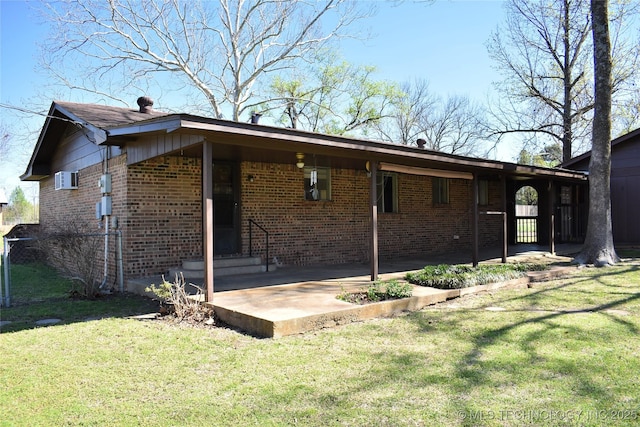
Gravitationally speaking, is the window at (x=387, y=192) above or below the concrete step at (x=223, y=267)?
above

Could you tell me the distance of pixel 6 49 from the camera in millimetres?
12062

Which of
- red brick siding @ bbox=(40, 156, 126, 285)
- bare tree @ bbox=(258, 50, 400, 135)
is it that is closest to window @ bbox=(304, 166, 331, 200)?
red brick siding @ bbox=(40, 156, 126, 285)

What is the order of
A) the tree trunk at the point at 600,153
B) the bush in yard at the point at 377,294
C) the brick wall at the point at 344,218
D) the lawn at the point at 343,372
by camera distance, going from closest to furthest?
the lawn at the point at 343,372 → the bush in yard at the point at 377,294 → the brick wall at the point at 344,218 → the tree trunk at the point at 600,153

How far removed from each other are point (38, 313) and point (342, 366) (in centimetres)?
497

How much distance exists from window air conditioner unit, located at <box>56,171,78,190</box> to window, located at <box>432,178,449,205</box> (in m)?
9.66

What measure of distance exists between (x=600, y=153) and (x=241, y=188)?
8224mm

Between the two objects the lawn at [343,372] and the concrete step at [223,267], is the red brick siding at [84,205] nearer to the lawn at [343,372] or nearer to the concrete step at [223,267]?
the concrete step at [223,267]

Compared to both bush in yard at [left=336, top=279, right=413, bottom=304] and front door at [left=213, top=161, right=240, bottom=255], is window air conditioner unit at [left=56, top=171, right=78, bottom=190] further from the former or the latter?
bush in yard at [left=336, top=279, right=413, bottom=304]

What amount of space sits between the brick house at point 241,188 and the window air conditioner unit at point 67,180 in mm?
23

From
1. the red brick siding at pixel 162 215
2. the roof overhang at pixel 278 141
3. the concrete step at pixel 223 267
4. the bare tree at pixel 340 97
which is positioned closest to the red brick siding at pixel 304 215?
the concrete step at pixel 223 267

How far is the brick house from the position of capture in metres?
6.75

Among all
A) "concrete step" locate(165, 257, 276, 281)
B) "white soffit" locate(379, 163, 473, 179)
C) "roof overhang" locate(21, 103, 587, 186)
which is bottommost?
"concrete step" locate(165, 257, 276, 281)

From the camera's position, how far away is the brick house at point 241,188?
675 cm

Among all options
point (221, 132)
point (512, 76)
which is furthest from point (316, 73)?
point (221, 132)
